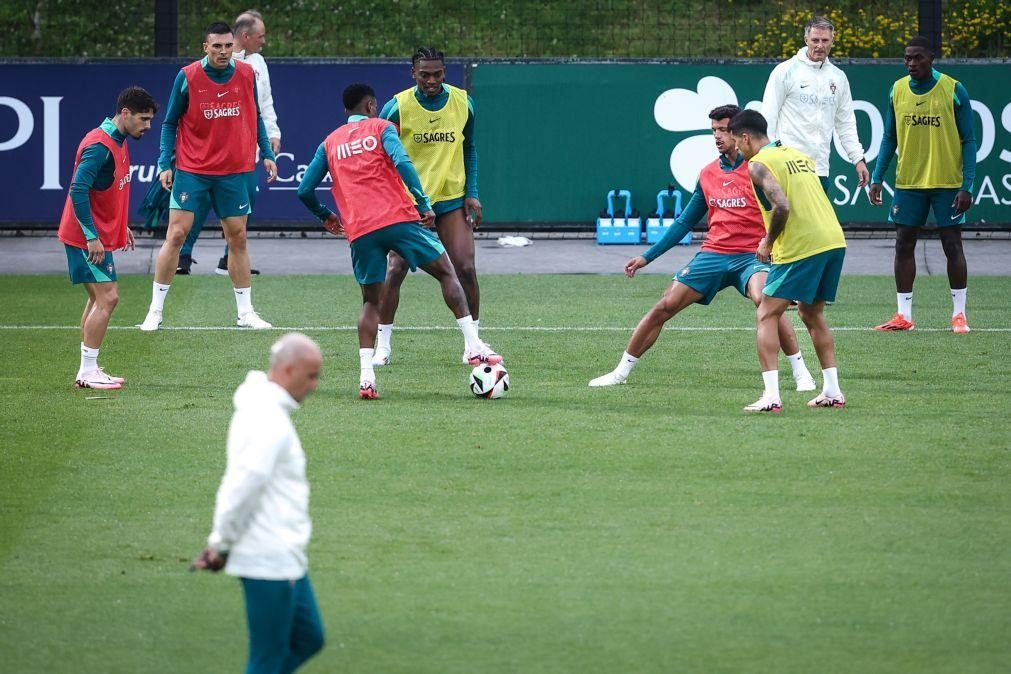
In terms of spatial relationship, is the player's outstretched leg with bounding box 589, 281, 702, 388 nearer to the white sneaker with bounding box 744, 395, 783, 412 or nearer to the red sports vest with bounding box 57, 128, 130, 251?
the white sneaker with bounding box 744, 395, 783, 412

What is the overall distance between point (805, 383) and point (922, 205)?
3671 millimetres

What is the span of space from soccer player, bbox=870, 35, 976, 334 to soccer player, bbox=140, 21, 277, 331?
5.36 metres

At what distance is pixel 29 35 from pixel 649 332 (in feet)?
64.3

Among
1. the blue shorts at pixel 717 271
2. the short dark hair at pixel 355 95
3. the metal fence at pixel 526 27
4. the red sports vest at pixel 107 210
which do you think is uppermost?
the metal fence at pixel 526 27

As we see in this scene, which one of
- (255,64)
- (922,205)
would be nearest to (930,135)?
(922,205)

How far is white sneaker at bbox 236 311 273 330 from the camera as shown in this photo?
491 inches

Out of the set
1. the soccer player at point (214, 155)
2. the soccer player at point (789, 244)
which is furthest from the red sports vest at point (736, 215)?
the soccer player at point (214, 155)

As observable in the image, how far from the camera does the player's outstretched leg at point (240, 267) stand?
1245 centimetres

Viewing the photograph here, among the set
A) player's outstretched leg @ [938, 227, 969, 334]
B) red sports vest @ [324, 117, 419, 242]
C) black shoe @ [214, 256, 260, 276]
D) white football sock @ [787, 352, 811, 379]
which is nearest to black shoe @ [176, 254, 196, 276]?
black shoe @ [214, 256, 260, 276]

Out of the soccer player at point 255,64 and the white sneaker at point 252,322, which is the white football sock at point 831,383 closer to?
the white sneaker at point 252,322

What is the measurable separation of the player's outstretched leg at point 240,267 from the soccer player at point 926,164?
17.5 feet

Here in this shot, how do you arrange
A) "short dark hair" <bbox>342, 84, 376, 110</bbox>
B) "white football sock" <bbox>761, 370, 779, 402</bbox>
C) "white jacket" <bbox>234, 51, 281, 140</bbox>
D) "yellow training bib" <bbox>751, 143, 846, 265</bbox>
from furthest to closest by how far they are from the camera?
"white jacket" <bbox>234, 51, 281, 140</bbox> → "short dark hair" <bbox>342, 84, 376, 110</bbox> → "white football sock" <bbox>761, 370, 779, 402</bbox> → "yellow training bib" <bbox>751, 143, 846, 265</bbox>

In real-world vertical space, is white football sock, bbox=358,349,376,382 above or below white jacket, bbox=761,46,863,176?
below

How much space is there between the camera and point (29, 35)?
26.2 m
